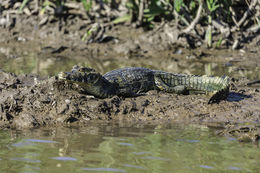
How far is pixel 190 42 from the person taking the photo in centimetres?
1191

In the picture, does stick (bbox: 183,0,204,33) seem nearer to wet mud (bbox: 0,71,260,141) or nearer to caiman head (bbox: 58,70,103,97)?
wet mud (bbox: 0,71,260,141)

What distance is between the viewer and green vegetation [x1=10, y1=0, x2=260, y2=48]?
38.5 feet

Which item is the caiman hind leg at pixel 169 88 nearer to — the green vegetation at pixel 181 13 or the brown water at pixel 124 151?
the brown water at pixel 124 151

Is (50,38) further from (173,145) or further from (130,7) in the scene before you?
(173,145)

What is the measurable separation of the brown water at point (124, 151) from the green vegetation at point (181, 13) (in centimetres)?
624

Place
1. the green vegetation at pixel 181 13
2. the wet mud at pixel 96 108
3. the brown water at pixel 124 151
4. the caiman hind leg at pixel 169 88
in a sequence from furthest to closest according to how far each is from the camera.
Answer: the green vegetation at pixel 181 13 < the caiman hind leg at pixel 169 88 < the wet mud at pixel 96 108 < the brown water at pixel 124 151

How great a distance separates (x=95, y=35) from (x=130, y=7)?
133 centimetres

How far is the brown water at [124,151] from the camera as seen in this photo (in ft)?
13.2

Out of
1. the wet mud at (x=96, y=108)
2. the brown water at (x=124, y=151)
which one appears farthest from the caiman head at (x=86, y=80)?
the brown water at (x=124, y=151)

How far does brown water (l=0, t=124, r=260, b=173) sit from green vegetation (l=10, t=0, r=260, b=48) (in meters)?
6.24

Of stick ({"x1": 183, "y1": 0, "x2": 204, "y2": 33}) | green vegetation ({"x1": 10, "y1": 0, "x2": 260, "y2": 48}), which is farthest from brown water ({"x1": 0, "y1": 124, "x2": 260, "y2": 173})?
stick ({"x1": 183, "y1": 0, "x2": 204, "y2": 33})

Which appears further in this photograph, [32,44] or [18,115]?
[32,44]

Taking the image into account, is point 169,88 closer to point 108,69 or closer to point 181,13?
point 108,69

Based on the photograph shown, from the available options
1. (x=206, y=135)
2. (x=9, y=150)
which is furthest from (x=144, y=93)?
(x=9, y=150)
